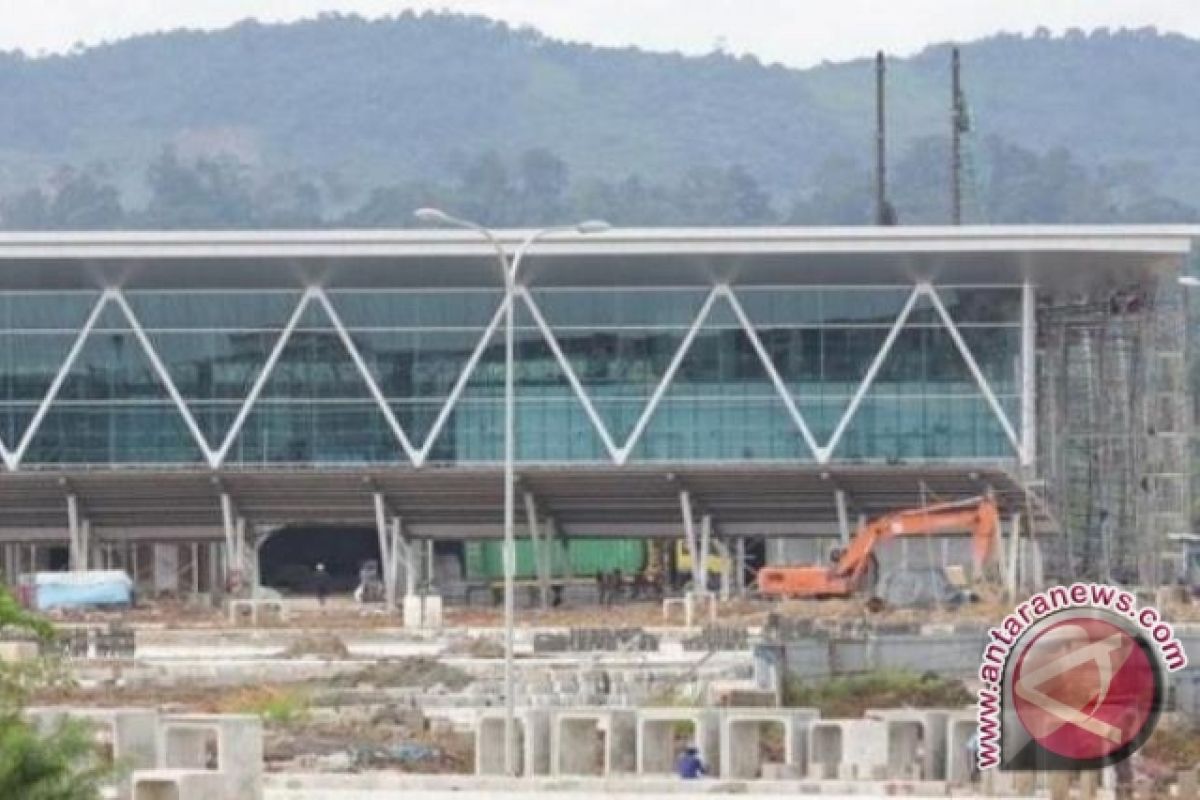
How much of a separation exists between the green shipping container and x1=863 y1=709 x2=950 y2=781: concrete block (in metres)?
48.3

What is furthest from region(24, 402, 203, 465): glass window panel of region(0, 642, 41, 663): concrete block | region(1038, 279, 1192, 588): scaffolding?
region(0, 642, 41, 663): concrete block

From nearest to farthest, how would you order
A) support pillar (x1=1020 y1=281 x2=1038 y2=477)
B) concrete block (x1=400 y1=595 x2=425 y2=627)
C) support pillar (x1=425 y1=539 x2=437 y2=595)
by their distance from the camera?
concrete block (x1=400 y1=595 x2=425 y2=627)
support pillar (x1=1020 y1=281 x2=1038 y2=477)
support pillar (x1=425 y1=539 x2=437 y2=595)

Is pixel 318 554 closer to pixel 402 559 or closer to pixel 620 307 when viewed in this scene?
pixel 402 559

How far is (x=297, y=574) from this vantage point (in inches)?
4104

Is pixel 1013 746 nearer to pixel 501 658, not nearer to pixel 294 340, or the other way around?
pixel 501 658

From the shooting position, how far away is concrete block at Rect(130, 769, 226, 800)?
4072cm

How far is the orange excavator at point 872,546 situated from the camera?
91000mm

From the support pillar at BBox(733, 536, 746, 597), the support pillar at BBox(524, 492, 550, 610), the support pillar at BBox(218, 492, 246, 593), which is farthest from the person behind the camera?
the support pillar at BBox(733, 536, 746, 597)

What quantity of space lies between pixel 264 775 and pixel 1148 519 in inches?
2099

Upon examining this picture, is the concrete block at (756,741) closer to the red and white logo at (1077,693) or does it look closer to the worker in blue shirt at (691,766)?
the worker in blue shirt at (691,766)

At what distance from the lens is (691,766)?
48.9 meters

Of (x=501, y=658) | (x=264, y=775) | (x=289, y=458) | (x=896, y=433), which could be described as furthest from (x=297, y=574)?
(x=264, y=775)

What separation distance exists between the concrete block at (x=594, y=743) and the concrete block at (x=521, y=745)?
0.67 ft

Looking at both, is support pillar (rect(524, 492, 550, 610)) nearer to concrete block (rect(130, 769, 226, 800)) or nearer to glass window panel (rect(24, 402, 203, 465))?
glass window panel (rect(24, 402, 203, 465))
